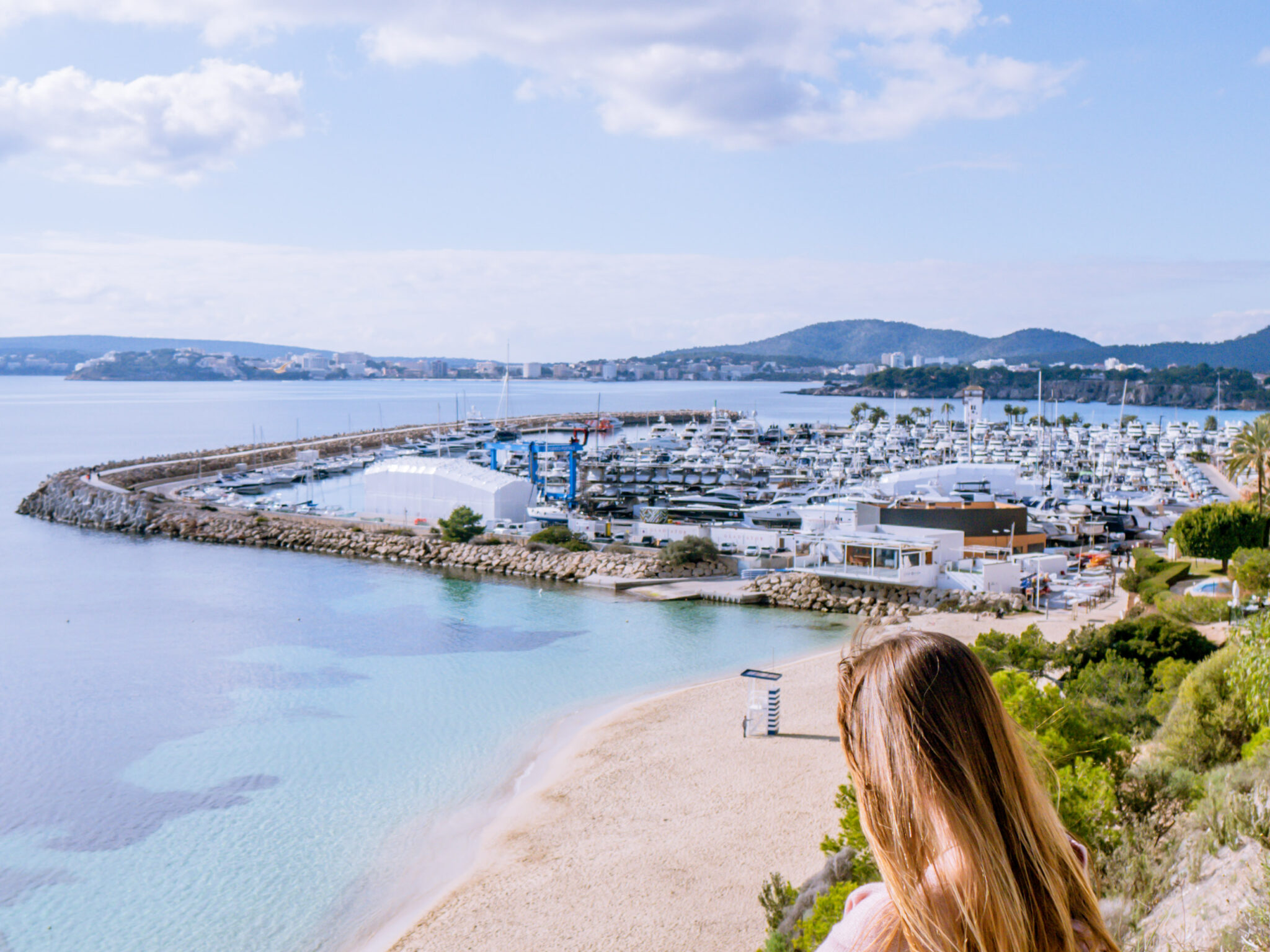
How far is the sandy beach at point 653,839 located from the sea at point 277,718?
57 cm

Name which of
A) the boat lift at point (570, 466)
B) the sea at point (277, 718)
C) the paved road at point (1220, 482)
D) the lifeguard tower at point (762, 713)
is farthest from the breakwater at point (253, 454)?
the paved road at point (1220, 482)

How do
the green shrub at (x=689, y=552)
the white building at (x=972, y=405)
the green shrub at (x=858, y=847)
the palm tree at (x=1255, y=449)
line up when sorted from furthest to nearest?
the white building at (x=972, y=405) < the green shrub at (x=689, y=552) < the palm tree at (x=1255, y=449) < the green shrub at (x=858, y=847)

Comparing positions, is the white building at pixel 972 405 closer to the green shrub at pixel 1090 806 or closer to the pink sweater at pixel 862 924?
the green shrub at pixel 1090 806

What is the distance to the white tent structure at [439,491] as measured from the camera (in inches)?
1378

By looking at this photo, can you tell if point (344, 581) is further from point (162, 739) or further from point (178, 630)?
point (162, 739)

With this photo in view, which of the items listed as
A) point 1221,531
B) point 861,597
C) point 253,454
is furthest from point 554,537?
point 253,454

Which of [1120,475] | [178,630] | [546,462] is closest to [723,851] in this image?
[178,630]

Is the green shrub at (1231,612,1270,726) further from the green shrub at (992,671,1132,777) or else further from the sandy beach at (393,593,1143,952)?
the sandy beach at (393,593,1143,952)

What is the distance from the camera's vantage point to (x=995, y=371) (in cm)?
15275

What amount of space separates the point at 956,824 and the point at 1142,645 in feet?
48.0

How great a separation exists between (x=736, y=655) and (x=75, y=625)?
54.9 feet

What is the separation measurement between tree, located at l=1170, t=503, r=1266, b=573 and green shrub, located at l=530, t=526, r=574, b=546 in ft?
59.6

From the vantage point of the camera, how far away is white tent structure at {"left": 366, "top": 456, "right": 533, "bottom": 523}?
115 ft

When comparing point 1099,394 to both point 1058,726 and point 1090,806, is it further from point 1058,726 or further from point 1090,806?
point 1090,806
